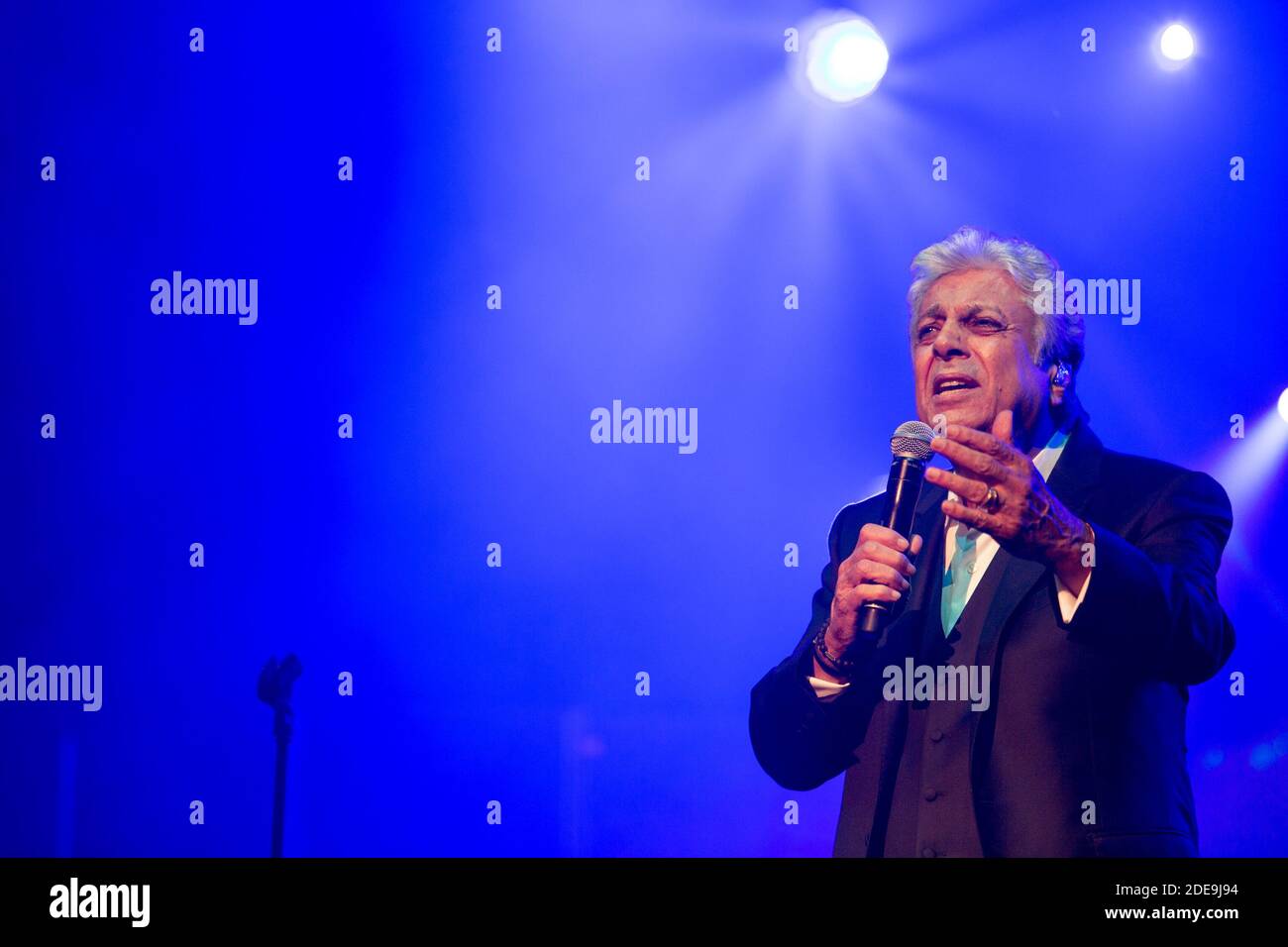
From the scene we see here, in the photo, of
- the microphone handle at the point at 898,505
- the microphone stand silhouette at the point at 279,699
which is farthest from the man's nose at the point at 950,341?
the microphone stand silhouette at the point at 279,699

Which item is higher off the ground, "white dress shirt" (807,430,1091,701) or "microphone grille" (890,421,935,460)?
"microphone grille" (890,421,935,460)

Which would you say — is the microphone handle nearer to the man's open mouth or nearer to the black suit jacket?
the black suit jacket

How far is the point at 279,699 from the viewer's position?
3604 mm

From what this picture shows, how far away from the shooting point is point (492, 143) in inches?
146

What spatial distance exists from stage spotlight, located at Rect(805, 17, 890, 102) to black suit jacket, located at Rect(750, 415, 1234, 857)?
118 centimetres

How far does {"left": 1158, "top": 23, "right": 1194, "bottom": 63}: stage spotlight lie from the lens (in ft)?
12.1

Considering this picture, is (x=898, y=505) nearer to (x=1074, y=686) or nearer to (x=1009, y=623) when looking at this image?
(x=1009, y=623)

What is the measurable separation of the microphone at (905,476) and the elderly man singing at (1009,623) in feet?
0.14

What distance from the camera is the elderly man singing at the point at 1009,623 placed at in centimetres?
343

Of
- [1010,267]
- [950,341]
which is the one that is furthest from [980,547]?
[1010,267]

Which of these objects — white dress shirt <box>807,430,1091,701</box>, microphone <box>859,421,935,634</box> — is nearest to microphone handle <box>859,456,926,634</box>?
microphone <box>859,421,935,634</box>

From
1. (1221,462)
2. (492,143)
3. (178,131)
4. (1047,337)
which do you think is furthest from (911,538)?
(178,131)

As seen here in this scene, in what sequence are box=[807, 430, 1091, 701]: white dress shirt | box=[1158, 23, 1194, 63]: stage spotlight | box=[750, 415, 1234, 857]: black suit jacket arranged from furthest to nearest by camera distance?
box=[1158, 23, 1194, 63]: stage spotlight < box=[807, 430, 1091, 701]: white dress shirt < box=[750, 415, 1234, 857]: black suit jacket
